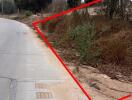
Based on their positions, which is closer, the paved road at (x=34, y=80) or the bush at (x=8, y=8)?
the paved road at (x=34, y=80)

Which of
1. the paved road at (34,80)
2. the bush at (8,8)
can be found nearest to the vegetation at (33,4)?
the bush at (8,8)

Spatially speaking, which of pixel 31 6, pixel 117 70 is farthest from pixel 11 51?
pixel 31 6

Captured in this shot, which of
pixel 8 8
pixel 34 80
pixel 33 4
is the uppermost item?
pixel 33 4

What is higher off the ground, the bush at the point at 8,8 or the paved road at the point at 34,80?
the bush at the point at 8,8

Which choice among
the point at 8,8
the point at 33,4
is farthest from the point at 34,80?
the point at 8,8

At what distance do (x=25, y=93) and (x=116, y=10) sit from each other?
11.4 m

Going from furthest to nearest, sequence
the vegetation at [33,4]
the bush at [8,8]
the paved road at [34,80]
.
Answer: the bush at [8,8] → the vegetation at [33,4] → the paved road at [34,80]

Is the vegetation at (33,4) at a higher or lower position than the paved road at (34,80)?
higher

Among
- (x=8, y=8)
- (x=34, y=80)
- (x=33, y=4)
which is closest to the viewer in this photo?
(x=34, y=80)

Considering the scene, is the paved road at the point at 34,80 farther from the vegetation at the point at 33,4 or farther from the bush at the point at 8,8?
the bush at the point at 8,8

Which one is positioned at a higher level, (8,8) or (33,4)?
(33,4)

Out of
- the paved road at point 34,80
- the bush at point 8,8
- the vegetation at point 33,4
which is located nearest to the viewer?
the paved road at point 34,80

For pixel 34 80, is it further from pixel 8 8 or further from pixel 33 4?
pixel 8 8

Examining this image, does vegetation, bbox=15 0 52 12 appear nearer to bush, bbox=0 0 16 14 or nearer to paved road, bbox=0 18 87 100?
bush, bbox=0 0 16 14
